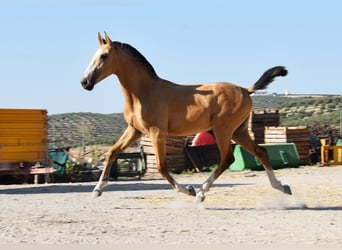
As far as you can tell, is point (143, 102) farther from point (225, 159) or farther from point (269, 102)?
point (269, 102)

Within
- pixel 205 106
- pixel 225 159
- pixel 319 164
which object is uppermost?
pixel 205 106

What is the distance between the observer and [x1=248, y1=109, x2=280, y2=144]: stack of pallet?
30516mm

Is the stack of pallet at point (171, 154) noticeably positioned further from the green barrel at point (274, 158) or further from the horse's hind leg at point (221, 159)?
the horse's hind leg at point (221, 159)

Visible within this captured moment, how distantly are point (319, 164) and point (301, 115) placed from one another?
38141mm

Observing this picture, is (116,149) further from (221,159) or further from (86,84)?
(221,159)

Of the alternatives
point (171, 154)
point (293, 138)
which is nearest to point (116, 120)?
point (293, 138)

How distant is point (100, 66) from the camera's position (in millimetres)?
12953

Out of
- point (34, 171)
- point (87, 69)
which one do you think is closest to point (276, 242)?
point (87, 69)

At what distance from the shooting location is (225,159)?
1330 cm

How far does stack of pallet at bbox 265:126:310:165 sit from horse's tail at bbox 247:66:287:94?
15.9 meters

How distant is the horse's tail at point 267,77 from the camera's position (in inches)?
540

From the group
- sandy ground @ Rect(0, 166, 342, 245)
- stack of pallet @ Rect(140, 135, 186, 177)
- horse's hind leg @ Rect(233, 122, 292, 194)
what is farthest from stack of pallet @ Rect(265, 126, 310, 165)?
horse's hind leg @ Rect(233, 122, 292, 194)

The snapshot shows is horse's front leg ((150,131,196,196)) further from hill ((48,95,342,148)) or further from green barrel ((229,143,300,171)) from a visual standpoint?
hill ((48,95,342,148))

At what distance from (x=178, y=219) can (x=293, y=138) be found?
19407 millimetres
